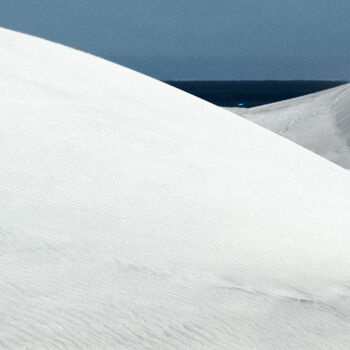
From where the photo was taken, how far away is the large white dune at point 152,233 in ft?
9.44

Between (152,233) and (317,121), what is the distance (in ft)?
59.3

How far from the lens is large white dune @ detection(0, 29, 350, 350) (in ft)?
9.44

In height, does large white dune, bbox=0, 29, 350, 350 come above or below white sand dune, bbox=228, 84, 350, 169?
below

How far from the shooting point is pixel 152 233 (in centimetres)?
389

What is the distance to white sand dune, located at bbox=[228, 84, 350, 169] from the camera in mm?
18789

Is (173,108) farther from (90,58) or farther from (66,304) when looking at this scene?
(66,304)

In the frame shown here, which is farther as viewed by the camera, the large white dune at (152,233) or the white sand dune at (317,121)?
the white sand dune at (317,121)

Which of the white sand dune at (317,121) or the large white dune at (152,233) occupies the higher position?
the white sand dune at (317,121)

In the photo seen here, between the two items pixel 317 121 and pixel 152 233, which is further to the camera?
pixel 317 121

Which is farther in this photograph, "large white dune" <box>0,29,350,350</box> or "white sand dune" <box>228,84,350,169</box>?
"white sand dune" <box>228,84,350,169</box>

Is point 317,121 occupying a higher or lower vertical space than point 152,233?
higher

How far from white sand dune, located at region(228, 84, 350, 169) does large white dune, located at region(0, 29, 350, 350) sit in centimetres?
1160

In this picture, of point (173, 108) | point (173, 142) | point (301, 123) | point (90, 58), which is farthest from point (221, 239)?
point (301, 123)

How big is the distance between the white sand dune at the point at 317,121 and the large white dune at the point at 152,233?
38.1ft
